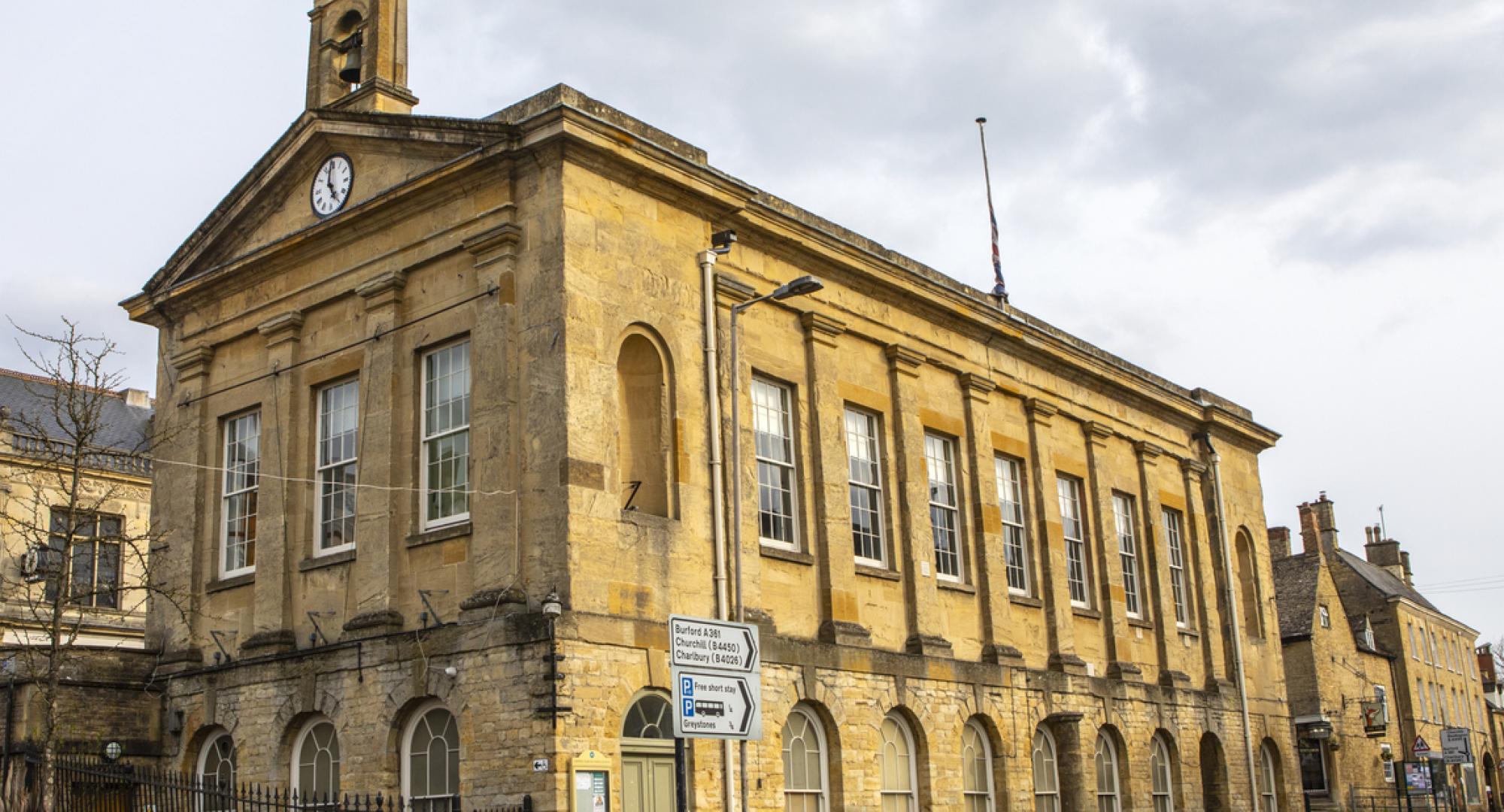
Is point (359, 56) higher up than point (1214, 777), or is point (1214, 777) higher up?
point (359, 56)

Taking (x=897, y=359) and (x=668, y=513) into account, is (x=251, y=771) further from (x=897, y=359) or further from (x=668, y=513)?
(x=897, y=359)

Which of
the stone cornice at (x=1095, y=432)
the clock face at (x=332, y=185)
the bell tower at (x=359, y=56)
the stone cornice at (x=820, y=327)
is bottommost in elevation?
the stone cornice at (x=1095, y=432)

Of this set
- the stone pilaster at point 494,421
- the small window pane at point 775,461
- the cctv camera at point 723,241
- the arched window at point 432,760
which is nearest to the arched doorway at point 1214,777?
the small window pane at point 775,461

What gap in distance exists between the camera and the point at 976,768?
80.0 feet

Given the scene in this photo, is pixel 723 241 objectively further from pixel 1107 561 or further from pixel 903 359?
pixel 1107 561

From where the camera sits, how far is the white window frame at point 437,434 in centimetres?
1920

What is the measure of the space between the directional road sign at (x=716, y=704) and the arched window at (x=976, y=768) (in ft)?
35.5

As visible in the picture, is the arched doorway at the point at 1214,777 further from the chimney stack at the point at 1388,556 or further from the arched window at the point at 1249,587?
the chimney stack at the point at 1388,556

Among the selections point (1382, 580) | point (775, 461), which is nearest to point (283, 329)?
point (775, 461)

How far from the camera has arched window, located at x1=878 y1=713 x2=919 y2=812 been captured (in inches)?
885

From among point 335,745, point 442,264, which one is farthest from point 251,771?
point 442,264

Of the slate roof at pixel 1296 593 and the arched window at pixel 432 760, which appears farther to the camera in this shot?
the slate roof at pixel 1296 593

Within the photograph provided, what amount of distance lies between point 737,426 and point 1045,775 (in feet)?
32.4

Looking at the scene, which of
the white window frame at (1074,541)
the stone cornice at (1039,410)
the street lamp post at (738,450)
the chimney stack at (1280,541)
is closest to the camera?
the street lamp post at (738,450)
